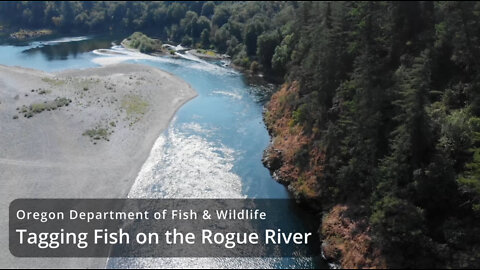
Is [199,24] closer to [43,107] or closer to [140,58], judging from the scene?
[140,58]

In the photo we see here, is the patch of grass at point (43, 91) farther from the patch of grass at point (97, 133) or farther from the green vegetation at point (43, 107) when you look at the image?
the patch of grass at point (97, 133)

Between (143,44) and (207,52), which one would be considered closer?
(207,52)

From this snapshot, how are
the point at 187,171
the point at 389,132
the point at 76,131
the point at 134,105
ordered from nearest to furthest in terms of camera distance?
the point at 389,132
the point at 187,171
the point at 76,131
the point at 134,105

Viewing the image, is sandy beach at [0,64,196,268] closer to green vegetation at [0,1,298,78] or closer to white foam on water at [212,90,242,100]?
white foam on water at [212,90,242,100]

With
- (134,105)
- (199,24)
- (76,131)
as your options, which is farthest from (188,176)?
(199,24)

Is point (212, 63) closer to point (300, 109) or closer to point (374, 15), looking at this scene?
point (300, 109)

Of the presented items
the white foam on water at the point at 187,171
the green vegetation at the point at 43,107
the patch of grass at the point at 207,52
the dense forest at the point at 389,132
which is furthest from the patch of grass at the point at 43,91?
the patch of grass at the point at 207,52

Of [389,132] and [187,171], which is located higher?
[389,132]

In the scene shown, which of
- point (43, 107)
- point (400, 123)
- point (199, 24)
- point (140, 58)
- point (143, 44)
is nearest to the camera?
point (400, 123)
